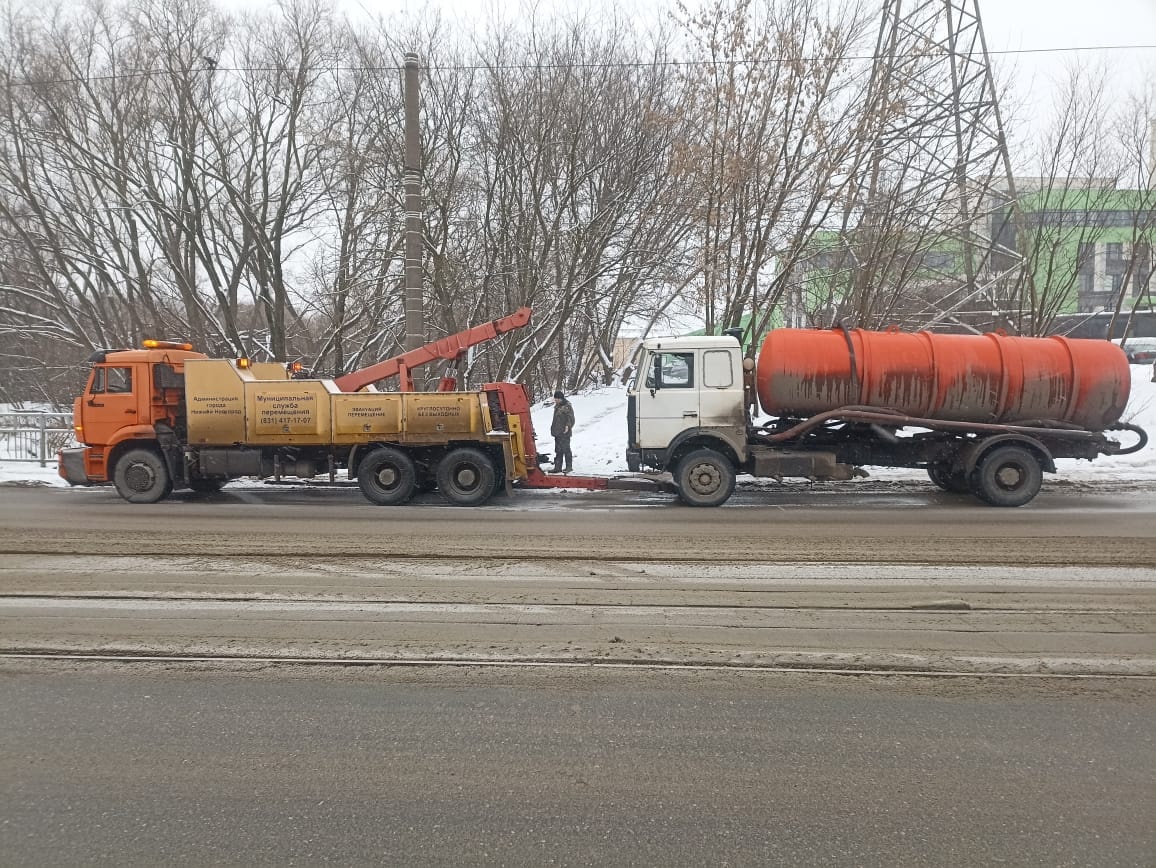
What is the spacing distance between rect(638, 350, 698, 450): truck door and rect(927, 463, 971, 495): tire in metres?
4.20

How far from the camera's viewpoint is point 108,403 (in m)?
13.3

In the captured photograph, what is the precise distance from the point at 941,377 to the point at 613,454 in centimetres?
742

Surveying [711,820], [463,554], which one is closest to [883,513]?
[463,554]

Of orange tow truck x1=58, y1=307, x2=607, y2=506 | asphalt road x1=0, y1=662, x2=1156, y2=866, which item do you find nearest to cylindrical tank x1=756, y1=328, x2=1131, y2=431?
orange tow truck x1=58, y1=307, x2=607, y2=506

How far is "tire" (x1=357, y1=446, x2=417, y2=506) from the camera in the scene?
13.0 m

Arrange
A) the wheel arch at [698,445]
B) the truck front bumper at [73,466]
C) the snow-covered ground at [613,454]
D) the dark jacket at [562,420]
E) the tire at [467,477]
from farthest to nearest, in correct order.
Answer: the dark jacket at [562,420], the snow-covered ground at [613,454], the truck front bumper at [73,466], the tire at [467,477], the wheel arch at [698,445]

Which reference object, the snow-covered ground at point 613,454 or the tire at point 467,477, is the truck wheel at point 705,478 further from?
the snow-covered ground at point 613,454

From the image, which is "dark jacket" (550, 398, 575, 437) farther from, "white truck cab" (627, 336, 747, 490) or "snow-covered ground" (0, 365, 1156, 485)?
"white truck cab" (627, 336, 747, 490)

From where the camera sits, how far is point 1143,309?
41.6 metres

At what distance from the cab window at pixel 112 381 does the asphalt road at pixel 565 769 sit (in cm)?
969

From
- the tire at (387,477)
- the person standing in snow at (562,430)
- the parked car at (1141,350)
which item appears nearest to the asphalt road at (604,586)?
the tire at (387,477)

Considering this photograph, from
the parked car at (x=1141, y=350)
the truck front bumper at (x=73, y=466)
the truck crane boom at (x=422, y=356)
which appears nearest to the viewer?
the truck front bumper at (x=73, y=466)

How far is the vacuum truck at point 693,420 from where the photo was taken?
40.3 feet

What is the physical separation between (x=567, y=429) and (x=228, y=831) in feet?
42.8
